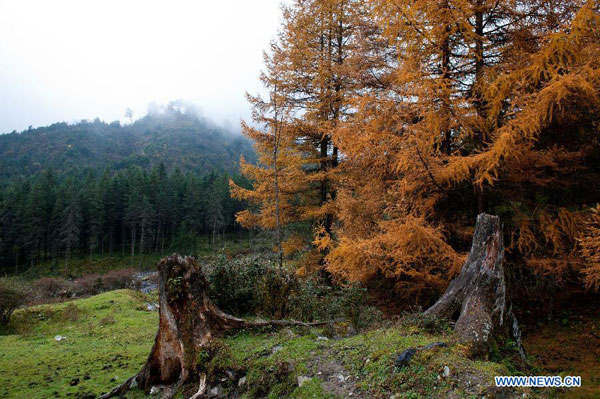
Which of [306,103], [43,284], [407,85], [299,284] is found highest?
[306,103]

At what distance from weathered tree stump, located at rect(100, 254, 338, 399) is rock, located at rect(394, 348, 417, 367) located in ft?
10.5

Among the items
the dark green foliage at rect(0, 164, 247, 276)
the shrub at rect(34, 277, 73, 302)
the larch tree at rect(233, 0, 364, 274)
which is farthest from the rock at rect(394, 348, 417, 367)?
the dark green foliage at rect(0, 164, 247, 276)

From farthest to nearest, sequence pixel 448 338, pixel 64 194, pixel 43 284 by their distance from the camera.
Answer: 1. pixel 64 194
2. pixel 43 284
3. pixel 448 338

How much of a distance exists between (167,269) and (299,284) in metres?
2.91

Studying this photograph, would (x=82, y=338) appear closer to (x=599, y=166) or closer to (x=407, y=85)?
(x=407, y=85)

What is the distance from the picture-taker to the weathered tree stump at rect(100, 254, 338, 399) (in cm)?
538

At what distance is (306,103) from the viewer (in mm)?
11984

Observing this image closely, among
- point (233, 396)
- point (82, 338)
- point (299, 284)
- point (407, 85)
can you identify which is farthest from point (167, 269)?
point (82, 338)

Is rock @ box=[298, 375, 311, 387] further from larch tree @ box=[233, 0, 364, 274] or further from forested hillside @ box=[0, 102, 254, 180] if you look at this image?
forested hillside @ box=[0, 102, 254, 180]

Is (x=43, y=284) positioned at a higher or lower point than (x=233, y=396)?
lower

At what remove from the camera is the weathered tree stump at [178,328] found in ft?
17.6

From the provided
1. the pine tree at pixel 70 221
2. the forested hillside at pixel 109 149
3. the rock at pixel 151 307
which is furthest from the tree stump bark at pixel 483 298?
the forested hillside at pixel 109 149

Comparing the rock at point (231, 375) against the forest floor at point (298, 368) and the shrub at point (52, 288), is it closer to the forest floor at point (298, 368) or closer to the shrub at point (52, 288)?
the forest floor at point (298, 368)

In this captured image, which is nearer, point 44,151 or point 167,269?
point 167,269
